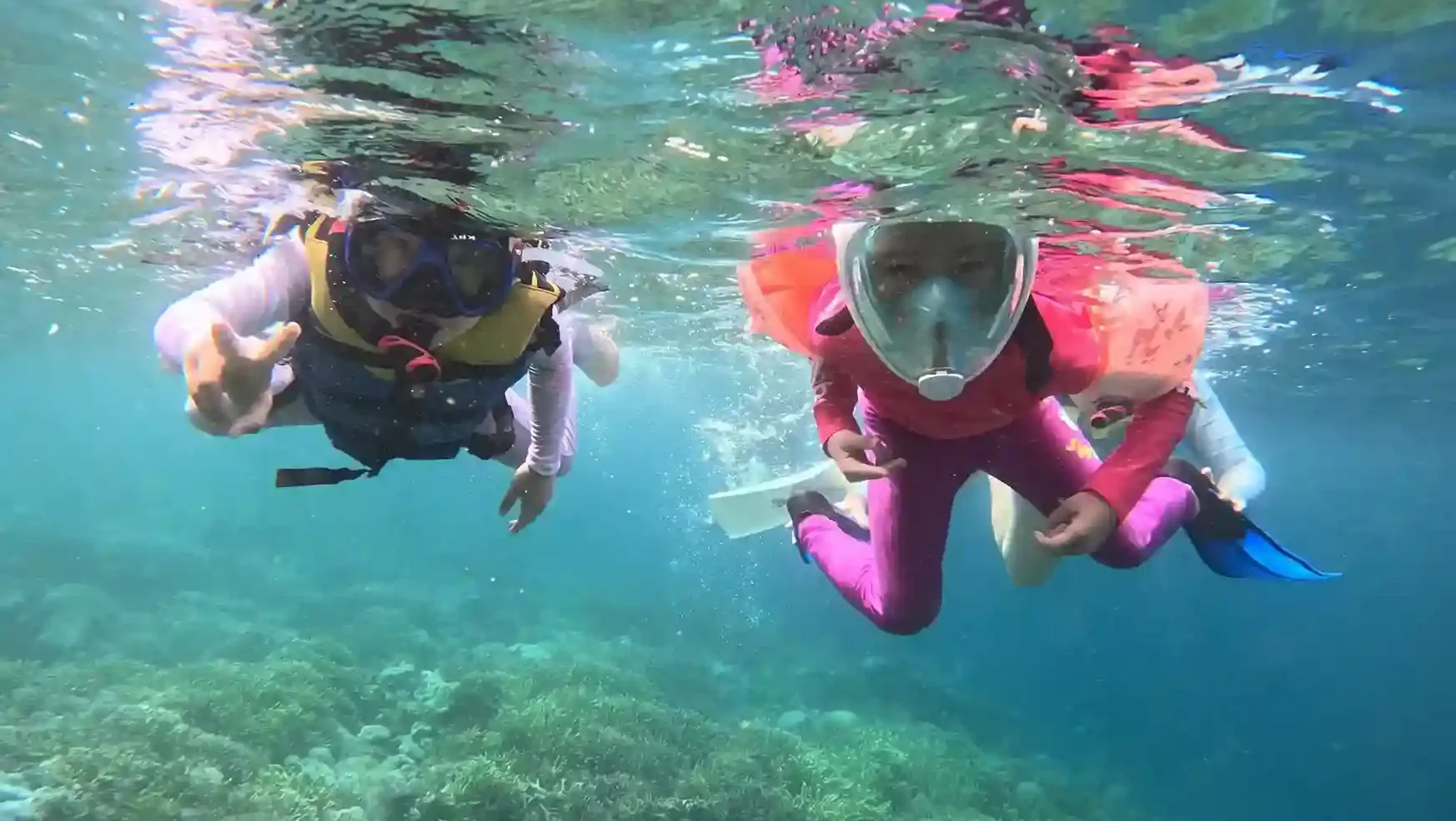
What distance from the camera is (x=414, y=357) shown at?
548 centimetres

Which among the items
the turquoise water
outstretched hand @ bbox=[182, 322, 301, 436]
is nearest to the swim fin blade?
the turquoise water

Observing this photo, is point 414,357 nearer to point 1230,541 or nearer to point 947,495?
point 947,495

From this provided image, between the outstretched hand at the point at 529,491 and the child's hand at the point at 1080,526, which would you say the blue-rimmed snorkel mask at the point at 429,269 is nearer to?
the outstretched hand at the point at 529,491

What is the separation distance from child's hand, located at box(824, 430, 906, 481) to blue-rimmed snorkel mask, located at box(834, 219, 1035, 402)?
51cm

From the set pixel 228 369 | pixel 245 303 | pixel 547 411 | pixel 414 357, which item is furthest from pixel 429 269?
pixel 228 369

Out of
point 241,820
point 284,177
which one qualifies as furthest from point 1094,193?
point 241,820

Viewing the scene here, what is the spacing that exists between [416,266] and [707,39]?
252 cm

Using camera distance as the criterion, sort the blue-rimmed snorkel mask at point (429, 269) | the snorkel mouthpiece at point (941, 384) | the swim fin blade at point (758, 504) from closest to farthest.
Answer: the snorkel mouthpiece at point (941, 384) → the blue-rimmed snorkel mask at point (429, 269) → the swim fin blade at point (758, 504)

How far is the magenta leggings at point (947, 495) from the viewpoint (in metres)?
6.87

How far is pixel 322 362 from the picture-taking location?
5.76 metres

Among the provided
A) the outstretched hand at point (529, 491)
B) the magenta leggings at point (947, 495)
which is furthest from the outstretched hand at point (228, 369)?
the magenta leggings at point (947, 495)

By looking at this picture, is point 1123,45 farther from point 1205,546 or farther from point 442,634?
point 442,634

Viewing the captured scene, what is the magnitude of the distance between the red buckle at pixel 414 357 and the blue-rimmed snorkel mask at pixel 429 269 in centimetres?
30

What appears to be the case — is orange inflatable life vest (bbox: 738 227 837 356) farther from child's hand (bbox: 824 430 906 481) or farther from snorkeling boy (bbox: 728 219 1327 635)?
child's hand (bbox: 824 430 906 481)
